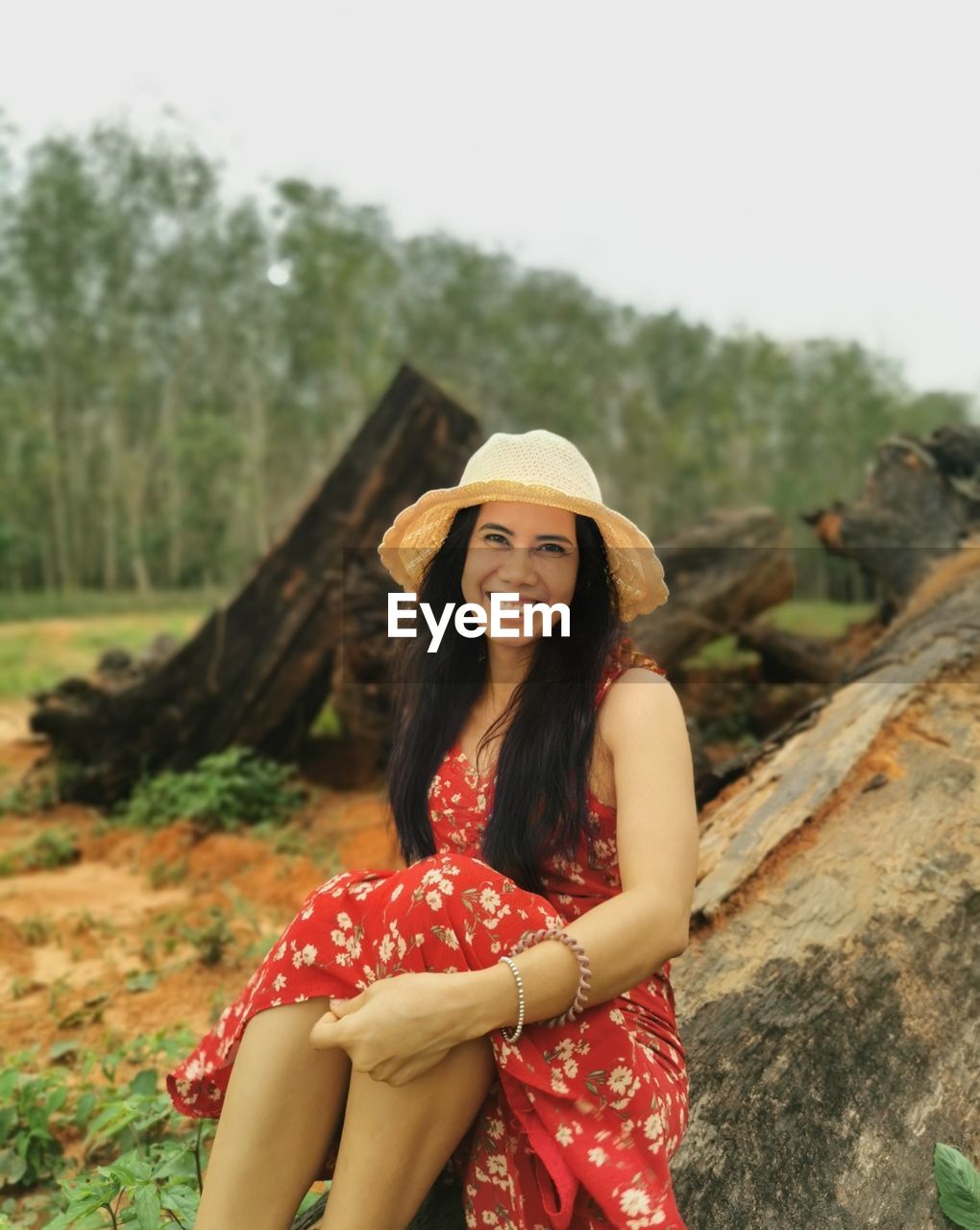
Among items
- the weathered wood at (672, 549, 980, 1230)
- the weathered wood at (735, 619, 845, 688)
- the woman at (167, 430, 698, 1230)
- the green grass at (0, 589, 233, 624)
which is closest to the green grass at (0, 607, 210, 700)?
the green grass at (0, 589, 233, 624)

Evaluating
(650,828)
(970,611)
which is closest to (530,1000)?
(650,828)

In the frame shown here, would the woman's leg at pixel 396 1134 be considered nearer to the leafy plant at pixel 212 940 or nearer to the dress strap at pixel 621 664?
the dress strap at pixel 621 664

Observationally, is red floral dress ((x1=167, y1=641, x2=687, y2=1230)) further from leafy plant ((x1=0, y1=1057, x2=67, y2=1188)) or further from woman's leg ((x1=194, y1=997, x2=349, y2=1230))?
leafy plant ((x1=0, y1=1057, x2=67, y2=1188))

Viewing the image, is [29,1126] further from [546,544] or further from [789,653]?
[789,653]

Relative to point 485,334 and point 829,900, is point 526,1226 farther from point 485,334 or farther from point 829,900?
point 485,334

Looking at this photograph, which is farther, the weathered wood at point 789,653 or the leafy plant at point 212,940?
the weathered wood at point 789,653

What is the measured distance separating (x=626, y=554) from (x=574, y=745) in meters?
0.41

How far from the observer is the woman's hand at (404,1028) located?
138 centimetres

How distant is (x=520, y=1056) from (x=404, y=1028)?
0.19 metres

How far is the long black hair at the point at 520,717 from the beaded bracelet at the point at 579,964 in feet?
0.87

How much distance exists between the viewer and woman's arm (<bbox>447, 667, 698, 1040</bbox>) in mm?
1428

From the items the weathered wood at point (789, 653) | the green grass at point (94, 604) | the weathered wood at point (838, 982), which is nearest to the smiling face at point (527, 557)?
the weathered wood at point (838, 982)

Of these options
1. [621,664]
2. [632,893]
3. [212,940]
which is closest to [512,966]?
[632,893]

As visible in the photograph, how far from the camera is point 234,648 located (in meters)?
6.05
